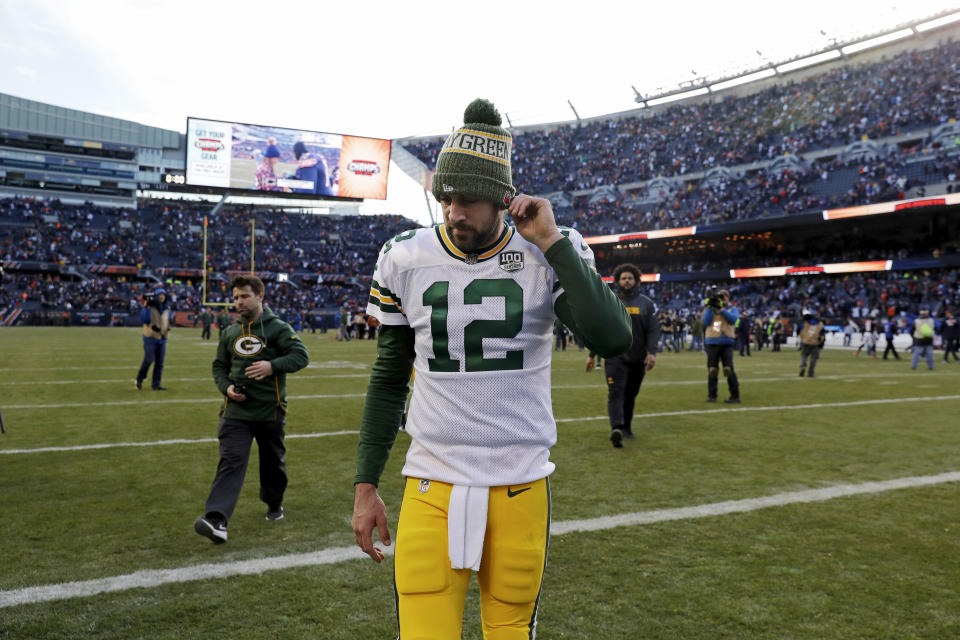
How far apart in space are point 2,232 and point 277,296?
75.6ft

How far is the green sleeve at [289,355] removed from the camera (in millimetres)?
4979

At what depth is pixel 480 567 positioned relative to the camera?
6.34ft

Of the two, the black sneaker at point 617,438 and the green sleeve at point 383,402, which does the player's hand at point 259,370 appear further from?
the black sneaker at point 617,438

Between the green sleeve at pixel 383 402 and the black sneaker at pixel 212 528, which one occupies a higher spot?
the green sleeve at pixel 383 402

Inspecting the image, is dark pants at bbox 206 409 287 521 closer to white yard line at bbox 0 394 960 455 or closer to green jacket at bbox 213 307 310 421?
green jacket at bbox 213 307 310 421

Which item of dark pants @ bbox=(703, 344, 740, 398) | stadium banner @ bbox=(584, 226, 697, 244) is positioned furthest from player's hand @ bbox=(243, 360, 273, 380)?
stadium banner @ bbox=(584, 226, 697, 244)

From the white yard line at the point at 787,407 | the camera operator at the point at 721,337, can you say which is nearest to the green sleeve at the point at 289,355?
the white yard line at the point at 787,407

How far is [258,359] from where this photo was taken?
503cm

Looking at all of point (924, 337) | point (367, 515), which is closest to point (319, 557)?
point (367, 515)

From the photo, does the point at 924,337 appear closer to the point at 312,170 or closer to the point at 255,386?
the point at 255,386

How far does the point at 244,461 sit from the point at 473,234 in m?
3.49

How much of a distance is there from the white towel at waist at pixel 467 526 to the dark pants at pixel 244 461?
3.08 metres

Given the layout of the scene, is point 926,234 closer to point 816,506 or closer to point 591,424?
point 591,424

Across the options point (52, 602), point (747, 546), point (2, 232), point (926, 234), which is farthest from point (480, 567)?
point (2, 232)
